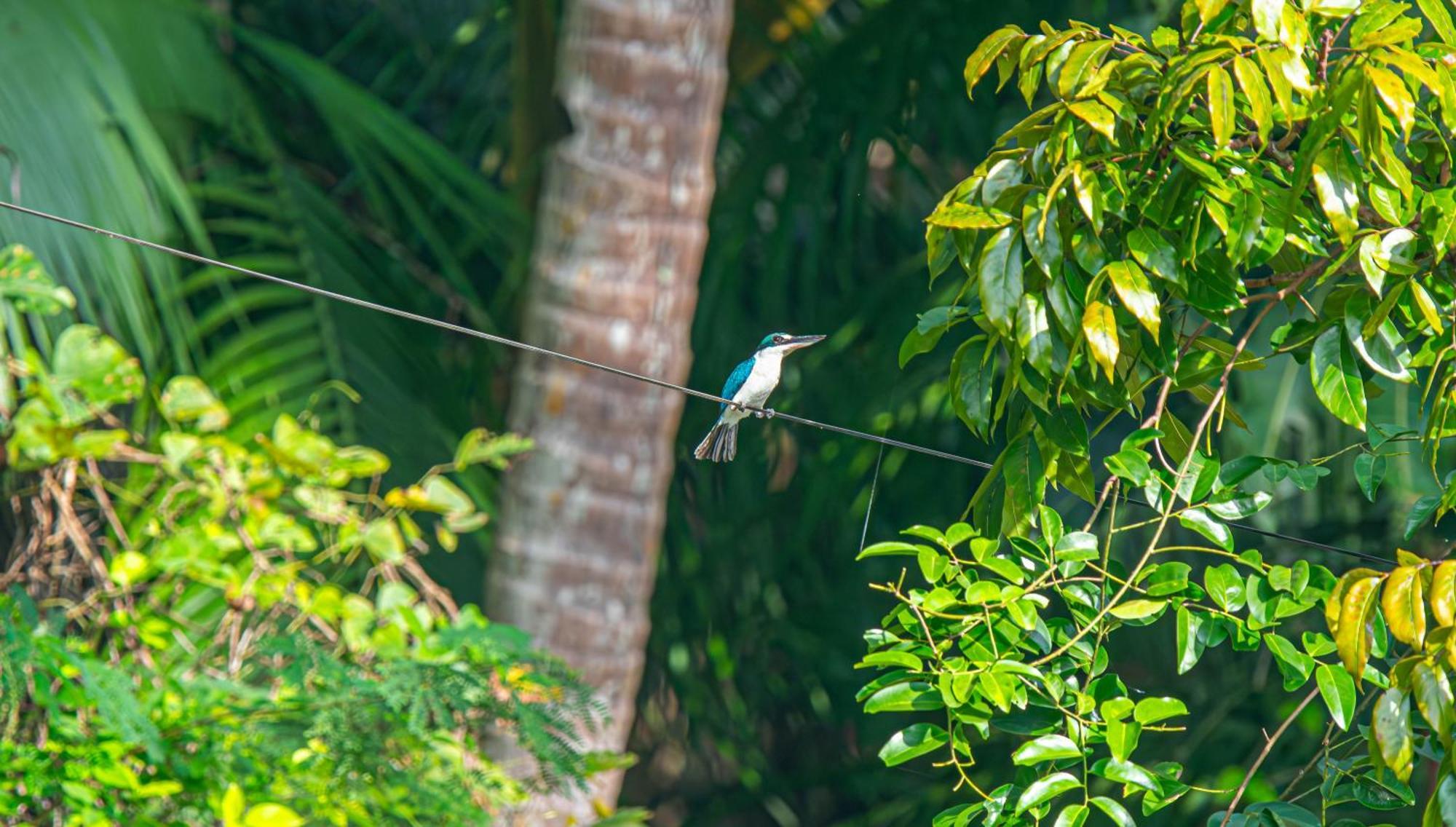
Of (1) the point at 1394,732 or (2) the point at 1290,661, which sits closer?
(1) the point at 1394,732

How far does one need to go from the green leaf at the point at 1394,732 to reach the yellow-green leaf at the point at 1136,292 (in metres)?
0.49

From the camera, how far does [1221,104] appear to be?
1.69m

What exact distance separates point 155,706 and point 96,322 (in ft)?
5.32

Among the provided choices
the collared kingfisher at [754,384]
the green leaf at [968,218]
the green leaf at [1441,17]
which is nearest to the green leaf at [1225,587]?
the green leaf at [968,218]

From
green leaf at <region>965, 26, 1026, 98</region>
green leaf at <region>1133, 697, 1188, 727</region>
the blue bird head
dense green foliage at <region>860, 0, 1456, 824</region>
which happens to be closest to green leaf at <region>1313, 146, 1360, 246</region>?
dense green foliage at <region>860, 0, 1456, 824</region>

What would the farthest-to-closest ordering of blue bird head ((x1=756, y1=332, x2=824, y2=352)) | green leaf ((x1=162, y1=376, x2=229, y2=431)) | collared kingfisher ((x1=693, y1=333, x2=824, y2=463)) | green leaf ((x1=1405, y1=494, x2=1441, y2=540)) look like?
green leaf ((x1=162, y1=376, x2=229, y2=431)) < collared kingfisher ((x1=693, y1=333, x2=824, y2=463)) < blue bird head ((x1=756, y1=332, x2=824, y2=352)) < green leaf ((x1=1405, y1=494, x2=1441, y2=540))

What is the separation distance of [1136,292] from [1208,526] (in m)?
0.35

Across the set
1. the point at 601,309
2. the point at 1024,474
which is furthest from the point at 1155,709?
the point at 601,309

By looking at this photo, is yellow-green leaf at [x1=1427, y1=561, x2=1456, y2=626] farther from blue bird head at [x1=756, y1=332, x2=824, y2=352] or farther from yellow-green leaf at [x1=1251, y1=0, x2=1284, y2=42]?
blue bird head at [x1=756, y1=332, x2=824, y2=352]

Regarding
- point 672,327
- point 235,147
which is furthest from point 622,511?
point 235,147

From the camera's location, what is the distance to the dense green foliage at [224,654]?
3.10 meters

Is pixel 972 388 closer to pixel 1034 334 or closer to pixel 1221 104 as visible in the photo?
pixel 1034 334

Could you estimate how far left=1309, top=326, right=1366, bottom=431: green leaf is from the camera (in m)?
1.90

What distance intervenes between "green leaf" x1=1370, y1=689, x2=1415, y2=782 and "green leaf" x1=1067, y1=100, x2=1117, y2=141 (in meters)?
0.72
